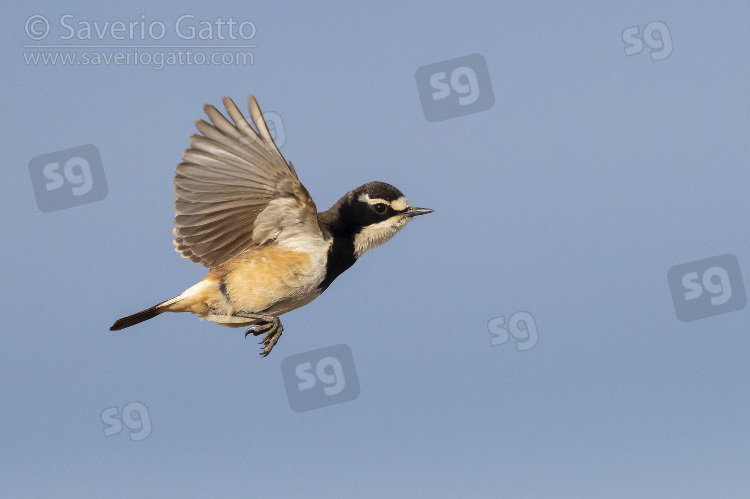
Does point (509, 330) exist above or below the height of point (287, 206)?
below

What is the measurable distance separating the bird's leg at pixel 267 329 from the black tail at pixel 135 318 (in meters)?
0.51

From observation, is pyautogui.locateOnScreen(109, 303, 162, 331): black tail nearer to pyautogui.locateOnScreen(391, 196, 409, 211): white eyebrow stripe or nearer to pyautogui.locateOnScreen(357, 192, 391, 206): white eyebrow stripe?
pyautogui.locateOnScreen(357, 192, 391, 206): white eyebrow stripe

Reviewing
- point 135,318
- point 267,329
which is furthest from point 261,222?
point 135,318

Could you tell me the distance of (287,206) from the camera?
6.44 metres

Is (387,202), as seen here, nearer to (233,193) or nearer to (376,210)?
(376,210)

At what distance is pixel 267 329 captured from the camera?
6520 mm

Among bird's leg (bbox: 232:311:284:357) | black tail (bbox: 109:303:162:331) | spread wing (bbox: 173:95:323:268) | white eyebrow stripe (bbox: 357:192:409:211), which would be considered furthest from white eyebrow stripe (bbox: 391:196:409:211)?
black tail (bbox: 109:303:162:331)

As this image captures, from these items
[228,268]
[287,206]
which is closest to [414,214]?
[287,206]

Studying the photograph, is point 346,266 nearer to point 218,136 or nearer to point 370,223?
point 370,223

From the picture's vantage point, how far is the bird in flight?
6.39 metres

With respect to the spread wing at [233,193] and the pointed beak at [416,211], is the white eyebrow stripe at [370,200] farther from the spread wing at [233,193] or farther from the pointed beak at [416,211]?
the spread wing at [233,193]

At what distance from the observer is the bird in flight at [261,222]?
6395 mm

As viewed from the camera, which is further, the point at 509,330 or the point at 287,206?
the point at 509,330

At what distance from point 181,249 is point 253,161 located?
0.77 meters
